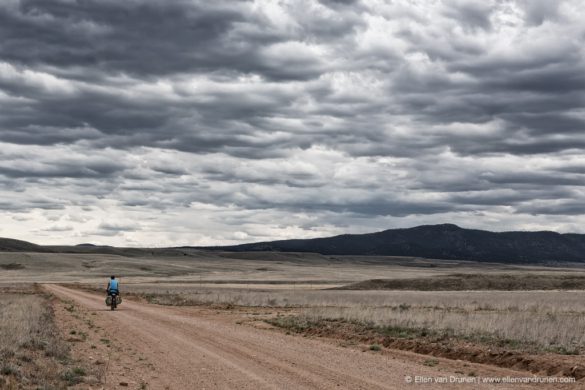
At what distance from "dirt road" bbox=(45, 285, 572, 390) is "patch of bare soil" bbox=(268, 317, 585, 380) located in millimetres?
1003

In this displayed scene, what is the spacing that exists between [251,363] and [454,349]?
6.75 meters

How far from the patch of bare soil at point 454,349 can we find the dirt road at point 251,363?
3.29 ft

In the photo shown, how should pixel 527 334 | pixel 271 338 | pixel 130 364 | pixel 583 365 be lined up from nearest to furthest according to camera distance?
pixel 583 365 < pixel 130 364 < pixel 527 334 < pixel 271 338

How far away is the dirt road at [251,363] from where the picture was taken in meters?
15.7

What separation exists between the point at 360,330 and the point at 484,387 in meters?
12.6

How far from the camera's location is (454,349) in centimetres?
2108

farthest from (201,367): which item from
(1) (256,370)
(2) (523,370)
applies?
(2) (523,370)

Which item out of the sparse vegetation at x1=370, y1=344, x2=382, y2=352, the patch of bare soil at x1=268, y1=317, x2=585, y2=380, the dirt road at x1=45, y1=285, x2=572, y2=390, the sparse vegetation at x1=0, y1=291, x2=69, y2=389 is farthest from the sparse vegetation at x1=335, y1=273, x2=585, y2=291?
the sparse vegetation at x1=370, y1=344, x2=382, y2=352

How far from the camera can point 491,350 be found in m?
20.2

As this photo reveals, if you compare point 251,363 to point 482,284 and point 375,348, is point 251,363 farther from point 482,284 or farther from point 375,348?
point 482,284

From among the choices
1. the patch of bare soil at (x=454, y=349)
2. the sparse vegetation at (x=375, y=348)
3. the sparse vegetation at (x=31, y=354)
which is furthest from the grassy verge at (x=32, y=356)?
the patch of bare soil at (x=454, y=349)

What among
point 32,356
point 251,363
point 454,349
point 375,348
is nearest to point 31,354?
point 32,356

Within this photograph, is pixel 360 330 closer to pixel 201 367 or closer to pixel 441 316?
pixel 441 316

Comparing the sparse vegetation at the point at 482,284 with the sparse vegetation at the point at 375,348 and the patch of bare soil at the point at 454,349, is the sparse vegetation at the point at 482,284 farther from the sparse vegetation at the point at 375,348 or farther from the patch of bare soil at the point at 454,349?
the sparse vegetation at the point at 375,348
